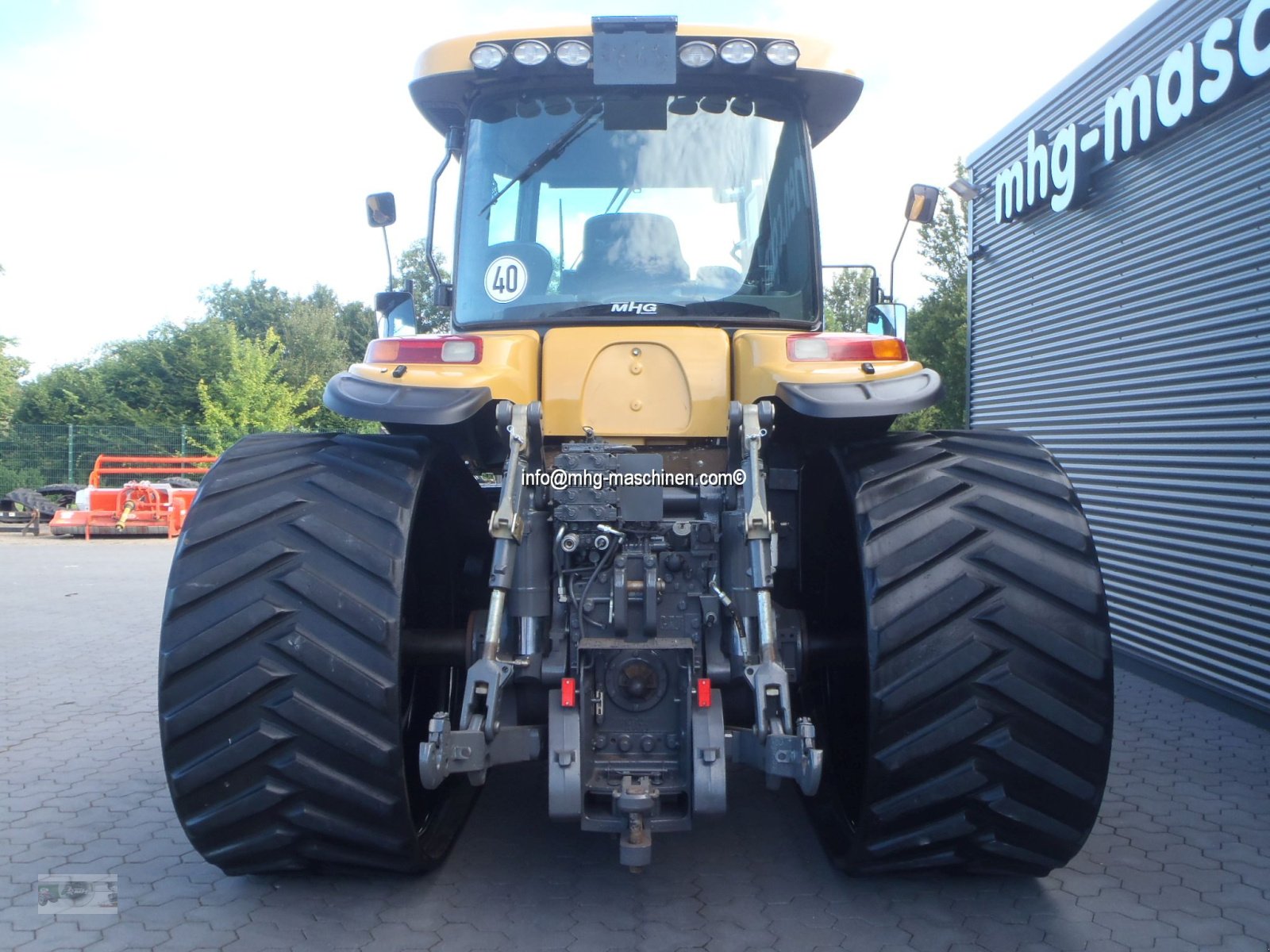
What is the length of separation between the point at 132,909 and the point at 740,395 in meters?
2.79

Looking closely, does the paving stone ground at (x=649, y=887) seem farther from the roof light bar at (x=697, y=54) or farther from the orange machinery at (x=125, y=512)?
the orange machinery at (x=125, y=512)

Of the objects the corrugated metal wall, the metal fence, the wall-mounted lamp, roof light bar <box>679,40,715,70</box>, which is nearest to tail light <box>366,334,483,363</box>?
roof light bar <box>679,40,715,70</box>

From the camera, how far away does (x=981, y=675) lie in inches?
122

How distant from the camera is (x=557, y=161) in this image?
4.22 m

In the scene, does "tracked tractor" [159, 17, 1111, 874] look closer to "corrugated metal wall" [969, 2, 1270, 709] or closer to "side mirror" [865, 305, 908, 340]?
"side mirror" [865, 305, 908, 340]

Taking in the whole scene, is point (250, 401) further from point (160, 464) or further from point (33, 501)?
point (33, 501)

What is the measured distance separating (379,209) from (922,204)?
2.62 metres

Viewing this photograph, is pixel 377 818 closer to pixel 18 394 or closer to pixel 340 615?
pixel 340 615

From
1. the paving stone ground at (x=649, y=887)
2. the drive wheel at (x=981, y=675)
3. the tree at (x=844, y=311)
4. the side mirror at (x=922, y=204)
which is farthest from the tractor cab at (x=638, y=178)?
the paving stone ground at (x=649, y=887)

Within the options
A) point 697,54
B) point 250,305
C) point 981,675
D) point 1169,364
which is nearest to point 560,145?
point 697,54

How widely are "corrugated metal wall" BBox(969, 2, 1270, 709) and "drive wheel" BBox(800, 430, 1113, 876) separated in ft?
13.0

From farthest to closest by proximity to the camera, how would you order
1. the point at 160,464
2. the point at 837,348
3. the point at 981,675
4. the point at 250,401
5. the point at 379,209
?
the point at 250,401
the point at 160,464
the point at 379,209
the point at 837,348
the point at 981,675

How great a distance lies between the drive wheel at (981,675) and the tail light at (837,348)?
1.69 feet

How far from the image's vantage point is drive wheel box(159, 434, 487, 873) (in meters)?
3.14
